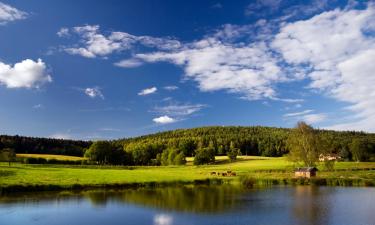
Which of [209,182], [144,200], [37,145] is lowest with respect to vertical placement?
[144,200]

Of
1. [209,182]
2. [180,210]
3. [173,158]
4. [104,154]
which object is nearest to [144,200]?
[180,210]

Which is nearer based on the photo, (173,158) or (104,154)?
(104,154)

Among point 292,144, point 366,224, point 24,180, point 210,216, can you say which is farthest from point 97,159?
point 366,224

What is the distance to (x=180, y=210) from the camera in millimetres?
40344

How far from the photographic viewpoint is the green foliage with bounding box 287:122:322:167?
10019 cm

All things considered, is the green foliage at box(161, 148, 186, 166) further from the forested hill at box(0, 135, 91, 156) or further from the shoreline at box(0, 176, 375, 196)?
the shoreline at box(0, 176, 375, 196)

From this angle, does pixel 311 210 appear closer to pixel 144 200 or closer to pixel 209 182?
pixel 144 200

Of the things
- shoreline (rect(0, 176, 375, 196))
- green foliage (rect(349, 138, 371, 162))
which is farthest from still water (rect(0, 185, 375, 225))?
green foliage (rect(349, 138, 371, 162))

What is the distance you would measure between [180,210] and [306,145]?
67.5 m

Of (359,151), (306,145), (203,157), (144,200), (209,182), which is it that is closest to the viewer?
(144,200)

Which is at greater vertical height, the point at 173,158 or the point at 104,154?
the point at 104,154

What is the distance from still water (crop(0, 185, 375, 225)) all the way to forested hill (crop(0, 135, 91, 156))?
13090 cm

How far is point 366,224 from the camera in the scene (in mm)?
30031

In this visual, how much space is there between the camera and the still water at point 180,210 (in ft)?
109
